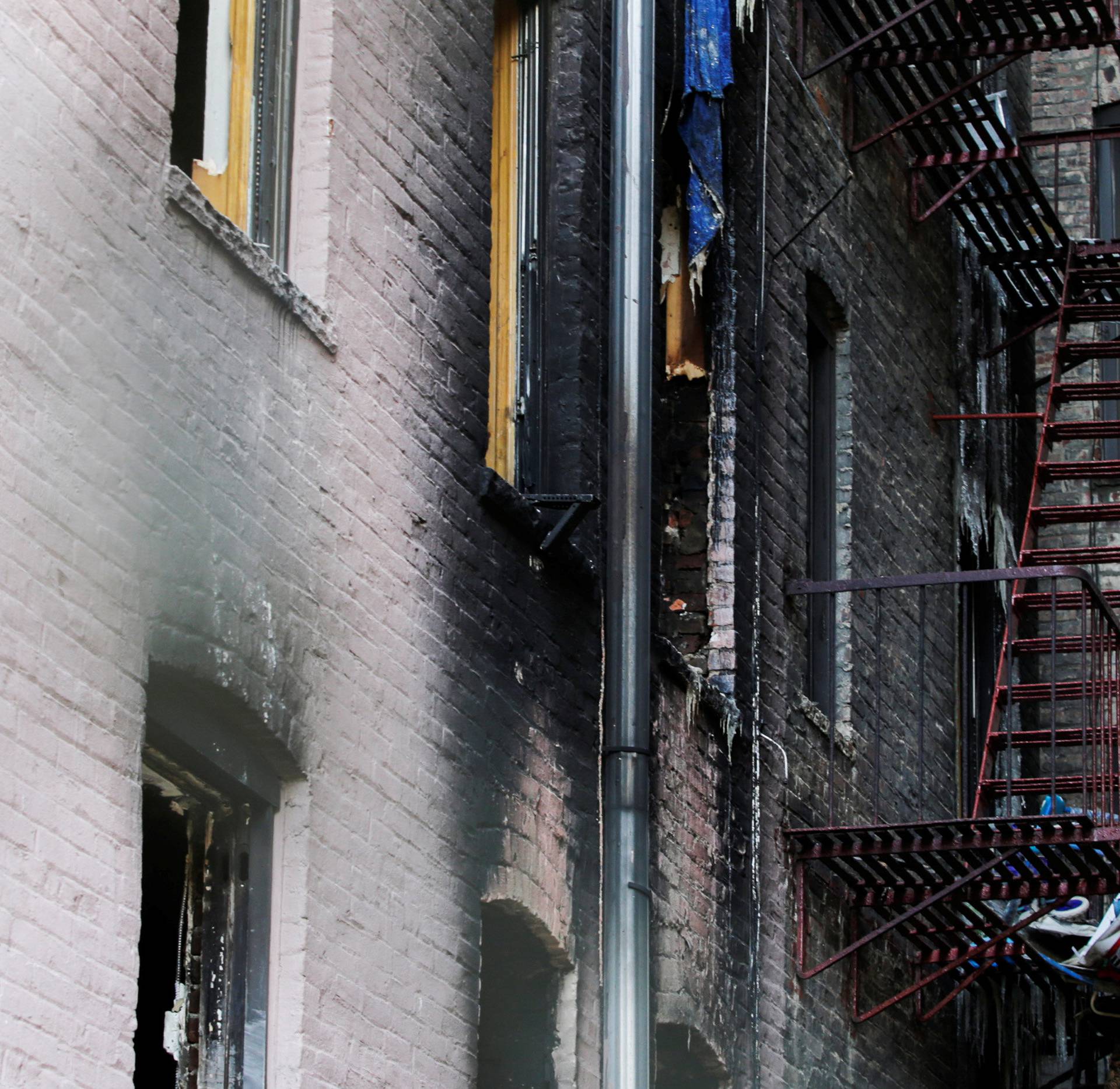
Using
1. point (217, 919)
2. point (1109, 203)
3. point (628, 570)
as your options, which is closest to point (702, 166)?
point (628, 570)

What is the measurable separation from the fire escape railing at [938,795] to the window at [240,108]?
392 cm

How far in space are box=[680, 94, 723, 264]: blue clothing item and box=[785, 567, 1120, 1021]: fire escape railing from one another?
5.36 feet

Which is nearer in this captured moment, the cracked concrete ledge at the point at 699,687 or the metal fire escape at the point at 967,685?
the cracked concrete ledge at the point at 699,687

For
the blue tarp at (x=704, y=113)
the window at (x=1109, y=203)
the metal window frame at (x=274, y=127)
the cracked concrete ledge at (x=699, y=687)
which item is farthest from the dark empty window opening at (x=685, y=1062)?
the window at (x=1109, y=203)

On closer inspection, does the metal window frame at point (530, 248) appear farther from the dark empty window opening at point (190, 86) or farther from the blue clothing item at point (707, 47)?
the dark empty window opening at point (190, 86)

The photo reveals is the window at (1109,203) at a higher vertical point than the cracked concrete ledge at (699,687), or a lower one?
higher

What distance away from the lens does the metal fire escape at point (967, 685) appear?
1073cm

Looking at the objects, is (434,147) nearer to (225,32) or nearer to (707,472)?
(225,32)

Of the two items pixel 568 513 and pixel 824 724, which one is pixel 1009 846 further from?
pixel 568 513

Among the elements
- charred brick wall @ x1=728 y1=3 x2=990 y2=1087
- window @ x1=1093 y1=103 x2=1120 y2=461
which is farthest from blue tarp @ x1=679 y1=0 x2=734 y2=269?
window @ x1=1093 y1=103 x2=1120 y2=461

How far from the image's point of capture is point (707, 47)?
10648 millimetres

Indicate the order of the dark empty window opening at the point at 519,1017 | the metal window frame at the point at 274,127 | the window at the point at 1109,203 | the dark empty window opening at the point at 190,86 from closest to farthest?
the dark empty window opening at the point at 190,86, the metal window frame at the point at 274,127, the dark empty window opening at the point at 519,1017, the window at the point at 1109,203

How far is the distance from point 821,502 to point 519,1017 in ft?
14.8

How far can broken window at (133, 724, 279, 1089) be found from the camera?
22.6 ft
